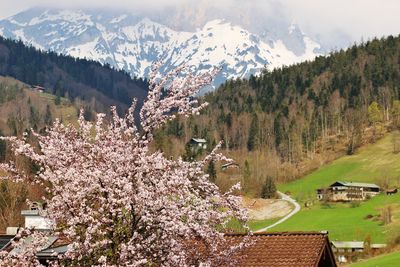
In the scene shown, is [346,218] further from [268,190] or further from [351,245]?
[268,190]

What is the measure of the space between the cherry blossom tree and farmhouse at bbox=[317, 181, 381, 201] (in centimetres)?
14768

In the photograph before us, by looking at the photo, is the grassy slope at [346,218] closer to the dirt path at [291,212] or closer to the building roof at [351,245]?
the dirt path at [291,212]

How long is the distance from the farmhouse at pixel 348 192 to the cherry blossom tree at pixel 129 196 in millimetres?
147681

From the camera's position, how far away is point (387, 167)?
197 meters

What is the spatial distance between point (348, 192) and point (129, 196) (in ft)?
503

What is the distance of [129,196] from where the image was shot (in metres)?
17.5

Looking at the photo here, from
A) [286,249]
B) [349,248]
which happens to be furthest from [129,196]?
[349,248]

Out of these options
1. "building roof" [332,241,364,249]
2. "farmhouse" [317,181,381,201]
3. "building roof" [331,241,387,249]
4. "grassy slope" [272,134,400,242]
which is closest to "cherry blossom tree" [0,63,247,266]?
"building roof" [331,241,387,249]

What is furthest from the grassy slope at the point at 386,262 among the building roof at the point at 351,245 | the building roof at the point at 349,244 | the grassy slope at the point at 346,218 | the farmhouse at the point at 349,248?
the grassy slope at the point at 346,218

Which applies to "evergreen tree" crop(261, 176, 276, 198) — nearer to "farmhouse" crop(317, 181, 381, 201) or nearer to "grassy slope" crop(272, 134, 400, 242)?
"grassy slope" crop(272, 134, 400, 242)

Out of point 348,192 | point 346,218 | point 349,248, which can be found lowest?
point 348,192

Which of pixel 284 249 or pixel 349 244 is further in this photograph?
pixel 349 244

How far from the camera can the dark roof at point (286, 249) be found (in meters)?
26.3

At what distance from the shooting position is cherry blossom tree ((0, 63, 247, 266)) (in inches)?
691
